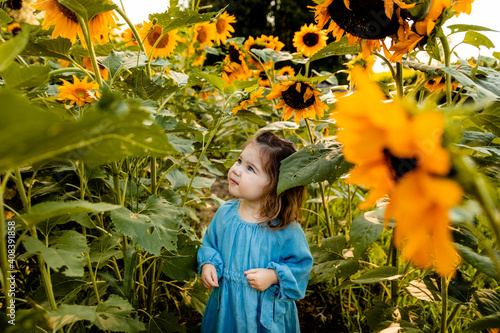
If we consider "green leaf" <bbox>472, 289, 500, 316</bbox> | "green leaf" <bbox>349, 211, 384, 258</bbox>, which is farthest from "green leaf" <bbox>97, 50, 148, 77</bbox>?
"green leaf" <bbox>472, 289, 500, 316</bbox>

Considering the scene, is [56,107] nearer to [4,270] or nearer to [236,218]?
[4,270]

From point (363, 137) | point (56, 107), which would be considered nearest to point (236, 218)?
point (56, 107)

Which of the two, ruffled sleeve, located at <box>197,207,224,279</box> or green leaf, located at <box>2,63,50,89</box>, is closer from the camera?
green leaf, located at <box>2,63,50,89</box>

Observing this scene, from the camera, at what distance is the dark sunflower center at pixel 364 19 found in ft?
2.42

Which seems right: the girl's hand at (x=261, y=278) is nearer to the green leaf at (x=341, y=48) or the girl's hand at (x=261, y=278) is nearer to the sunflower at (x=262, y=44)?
the green leaf at (x=341, y=48)

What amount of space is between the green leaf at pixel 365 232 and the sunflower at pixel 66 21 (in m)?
0.84

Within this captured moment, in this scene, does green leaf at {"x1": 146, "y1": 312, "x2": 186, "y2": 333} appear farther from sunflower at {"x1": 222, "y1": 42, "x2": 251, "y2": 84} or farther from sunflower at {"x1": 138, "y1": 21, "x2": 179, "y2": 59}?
sunflower at {"x1": 222, "y1": 42, "x2": 251, "y2": 84}

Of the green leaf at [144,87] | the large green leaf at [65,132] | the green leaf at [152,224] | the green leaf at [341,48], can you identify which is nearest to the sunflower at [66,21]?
the green leaf at [144,87]

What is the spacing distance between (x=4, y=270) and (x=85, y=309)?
0.58 feet

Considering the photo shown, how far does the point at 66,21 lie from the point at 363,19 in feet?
2.47

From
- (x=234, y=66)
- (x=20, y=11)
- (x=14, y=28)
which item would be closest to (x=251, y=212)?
(x=234, y=66)

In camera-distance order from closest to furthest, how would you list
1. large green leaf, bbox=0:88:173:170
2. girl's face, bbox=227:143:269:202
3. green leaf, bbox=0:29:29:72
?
large green leaf, bbox=0:88:173:170 < green leaf, bbox=0:29:29:72 < girl's face, bbox=227:143:269:202

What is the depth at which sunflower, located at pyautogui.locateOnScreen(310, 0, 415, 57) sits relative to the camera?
0.73m

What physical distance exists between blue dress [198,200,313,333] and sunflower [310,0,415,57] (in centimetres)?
53
